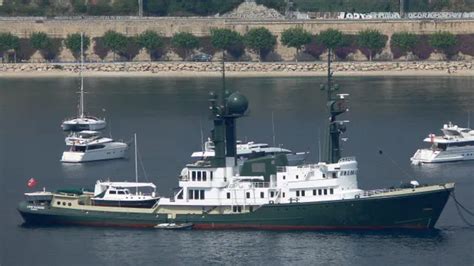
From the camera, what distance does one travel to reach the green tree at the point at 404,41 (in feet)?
563

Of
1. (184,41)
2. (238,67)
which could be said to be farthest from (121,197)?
(184,41)

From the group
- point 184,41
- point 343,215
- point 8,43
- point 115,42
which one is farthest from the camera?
point 8,43

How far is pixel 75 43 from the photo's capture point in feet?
574

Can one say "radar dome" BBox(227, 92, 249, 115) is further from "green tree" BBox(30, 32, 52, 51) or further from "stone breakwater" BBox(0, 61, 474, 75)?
"green tree" BBox(30, 32, 52, 51)

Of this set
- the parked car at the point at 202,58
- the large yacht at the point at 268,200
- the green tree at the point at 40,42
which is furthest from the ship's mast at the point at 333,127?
the green tree at the point at 40,42

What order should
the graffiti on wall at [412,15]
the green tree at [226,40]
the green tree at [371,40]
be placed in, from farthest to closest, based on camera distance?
the graffiti on wall at [412,15] < the green tree at [226,40] < the green tree at [371,40]

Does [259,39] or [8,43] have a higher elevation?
[8,43]

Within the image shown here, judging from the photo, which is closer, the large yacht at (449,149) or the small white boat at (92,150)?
the large yacht at (449,149)

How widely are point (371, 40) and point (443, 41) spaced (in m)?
6.28

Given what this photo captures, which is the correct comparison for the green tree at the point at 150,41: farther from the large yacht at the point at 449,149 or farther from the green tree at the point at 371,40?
the large yacht at the point at 449,149

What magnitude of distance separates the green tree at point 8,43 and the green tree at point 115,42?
801 cm

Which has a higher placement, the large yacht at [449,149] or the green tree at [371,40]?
the green tree at [371,40]

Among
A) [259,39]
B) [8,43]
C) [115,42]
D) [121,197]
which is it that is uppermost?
[8,43]

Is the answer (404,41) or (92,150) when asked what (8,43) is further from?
(92,150)
